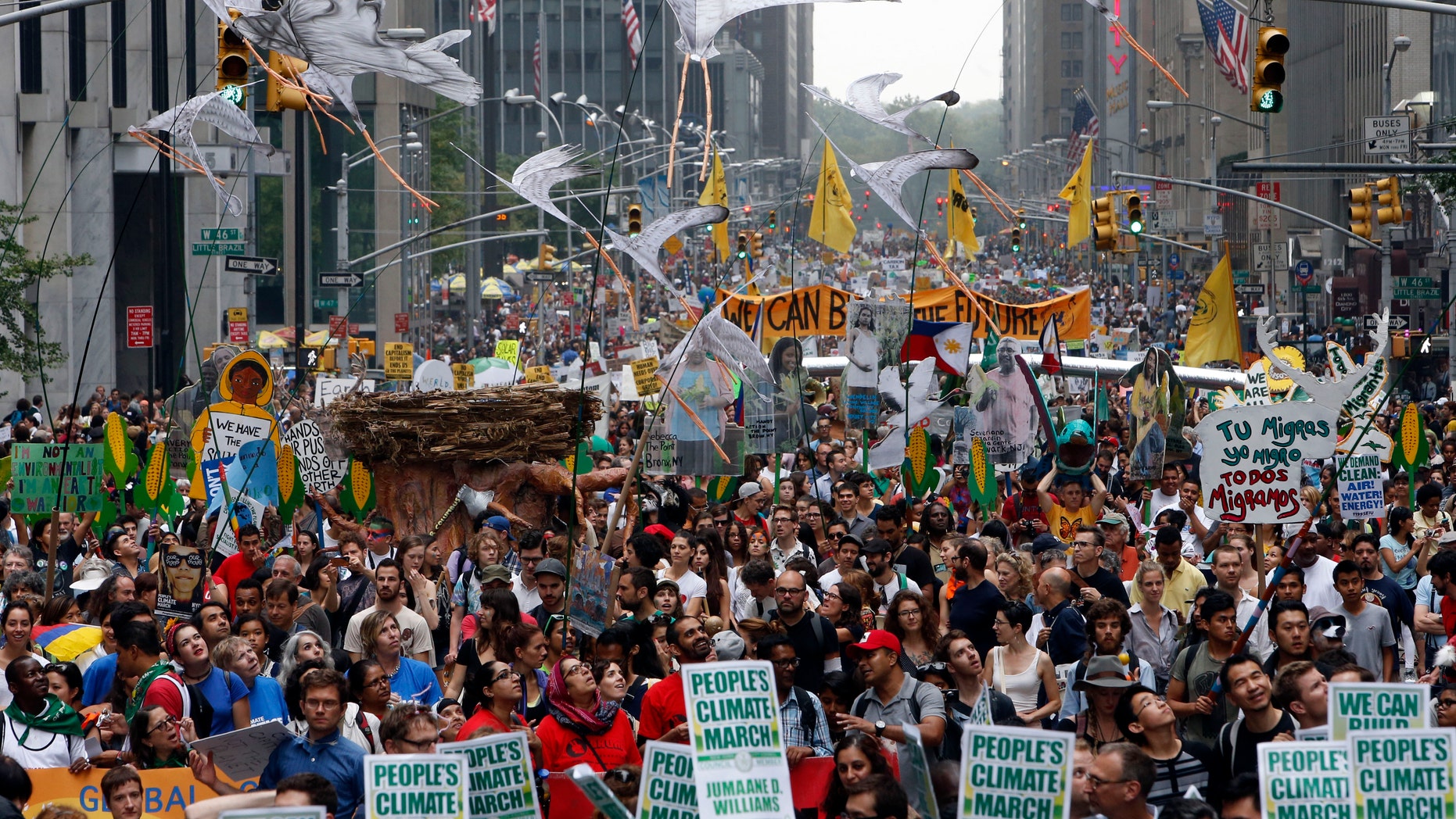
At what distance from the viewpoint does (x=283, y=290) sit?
5472 cm

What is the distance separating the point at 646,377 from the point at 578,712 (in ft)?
31.6

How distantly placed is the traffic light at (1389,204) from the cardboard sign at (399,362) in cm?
1311

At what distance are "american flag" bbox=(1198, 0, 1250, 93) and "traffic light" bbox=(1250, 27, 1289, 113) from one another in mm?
8147

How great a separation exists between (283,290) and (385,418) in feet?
134

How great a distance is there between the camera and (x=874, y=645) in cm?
791

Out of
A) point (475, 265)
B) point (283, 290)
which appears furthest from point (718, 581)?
point (283, 290)

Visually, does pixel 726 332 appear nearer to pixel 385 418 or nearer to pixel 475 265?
pixel 385 418

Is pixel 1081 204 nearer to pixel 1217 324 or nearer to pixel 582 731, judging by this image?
pixel 1217 324

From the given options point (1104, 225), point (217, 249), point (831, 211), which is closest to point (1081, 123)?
point (1104, 225)

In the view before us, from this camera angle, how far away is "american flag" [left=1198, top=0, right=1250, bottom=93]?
22.1 m

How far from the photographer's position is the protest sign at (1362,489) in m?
12.7

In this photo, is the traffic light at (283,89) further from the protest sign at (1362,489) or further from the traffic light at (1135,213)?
the traffic light at (1135,213)

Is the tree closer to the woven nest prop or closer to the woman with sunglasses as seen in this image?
the woven nest prop

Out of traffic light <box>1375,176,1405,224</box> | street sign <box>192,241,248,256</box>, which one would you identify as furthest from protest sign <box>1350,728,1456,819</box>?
traffic light <box>1375,176,1405,224</box>
